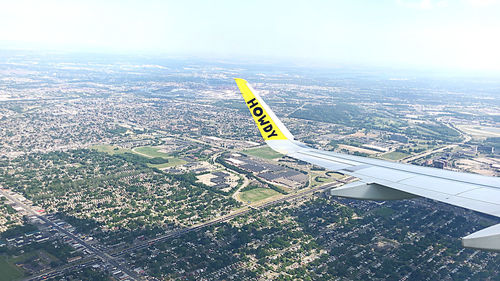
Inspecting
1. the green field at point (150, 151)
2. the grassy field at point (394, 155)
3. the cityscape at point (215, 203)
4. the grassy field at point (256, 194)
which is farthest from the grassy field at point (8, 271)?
the grassy field at point (394, 155)

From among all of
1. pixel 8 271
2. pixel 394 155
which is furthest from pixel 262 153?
pixel 8 271

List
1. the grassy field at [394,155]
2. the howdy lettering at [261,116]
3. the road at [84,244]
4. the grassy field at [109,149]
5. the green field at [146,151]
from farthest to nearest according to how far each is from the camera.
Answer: the grassy field at [109,149]
the grassy field at [394,155]
the green field at [146,151]
the road at [84,244]
the howdy lettering at [261,116]

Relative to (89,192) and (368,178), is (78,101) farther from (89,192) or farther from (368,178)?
(368,178)

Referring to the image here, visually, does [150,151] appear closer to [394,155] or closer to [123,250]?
[123,250]

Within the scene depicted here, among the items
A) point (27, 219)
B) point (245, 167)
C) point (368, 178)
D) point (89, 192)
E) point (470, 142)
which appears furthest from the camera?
point (470, 142)

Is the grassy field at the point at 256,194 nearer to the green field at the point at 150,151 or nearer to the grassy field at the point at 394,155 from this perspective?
the green field at the point at 150,151

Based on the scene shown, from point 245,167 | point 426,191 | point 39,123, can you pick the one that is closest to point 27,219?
point 245,167

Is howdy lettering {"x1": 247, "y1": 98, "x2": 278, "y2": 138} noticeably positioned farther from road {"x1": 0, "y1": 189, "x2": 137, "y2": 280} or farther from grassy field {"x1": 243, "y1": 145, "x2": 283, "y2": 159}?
grassy field {"x1": 243, "y1": 145, "x2": 283, "y2": 159}
